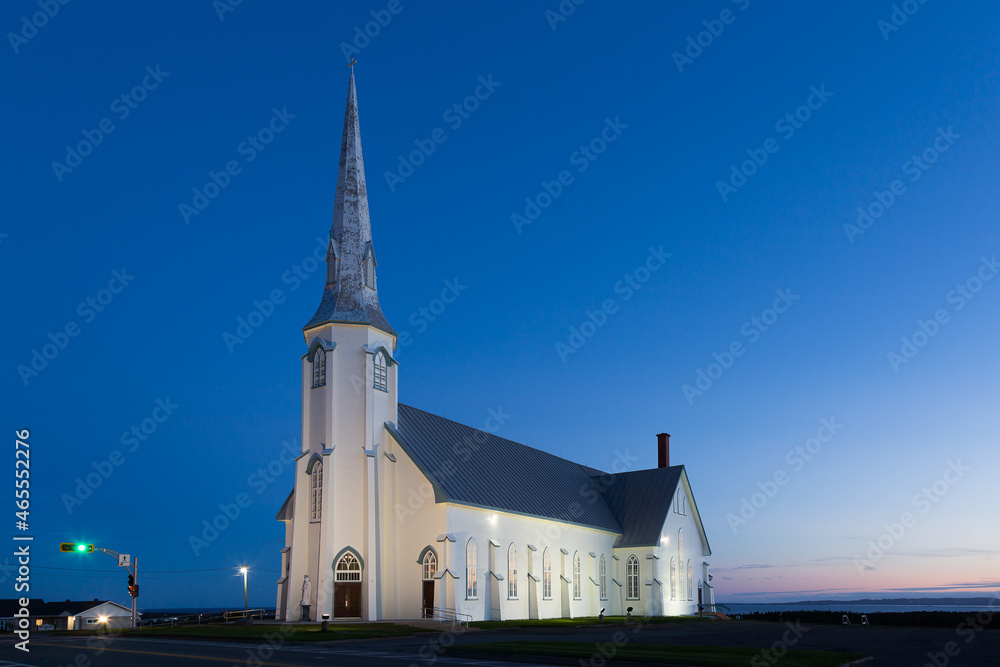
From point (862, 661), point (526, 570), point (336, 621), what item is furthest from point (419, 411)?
point (862, 661)

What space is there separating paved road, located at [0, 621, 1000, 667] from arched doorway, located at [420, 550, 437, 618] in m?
5.18

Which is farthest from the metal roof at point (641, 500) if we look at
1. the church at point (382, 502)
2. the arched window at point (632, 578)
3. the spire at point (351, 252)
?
the spire at point (351, 252)

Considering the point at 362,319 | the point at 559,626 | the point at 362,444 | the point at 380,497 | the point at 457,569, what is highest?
the point at 362,319

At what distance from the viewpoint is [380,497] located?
39188mm

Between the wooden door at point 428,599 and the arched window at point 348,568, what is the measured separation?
321 centimetres

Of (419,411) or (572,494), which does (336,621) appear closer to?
(419,411)

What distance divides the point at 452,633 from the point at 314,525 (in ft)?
33.9

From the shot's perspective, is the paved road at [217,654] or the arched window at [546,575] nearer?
the paved road at [217,654]

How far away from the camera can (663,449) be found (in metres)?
67.0

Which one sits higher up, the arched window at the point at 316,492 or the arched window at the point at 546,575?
the arched window at the point at 316,492

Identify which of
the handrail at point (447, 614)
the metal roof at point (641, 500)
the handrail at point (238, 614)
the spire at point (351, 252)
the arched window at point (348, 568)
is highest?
the spire at point (351, 252)

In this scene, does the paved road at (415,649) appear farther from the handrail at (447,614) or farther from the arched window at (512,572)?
the arched window at (512,572)

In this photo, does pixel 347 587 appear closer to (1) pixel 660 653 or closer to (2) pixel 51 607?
(1) pixel 660 653

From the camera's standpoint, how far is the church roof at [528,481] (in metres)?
41.3
